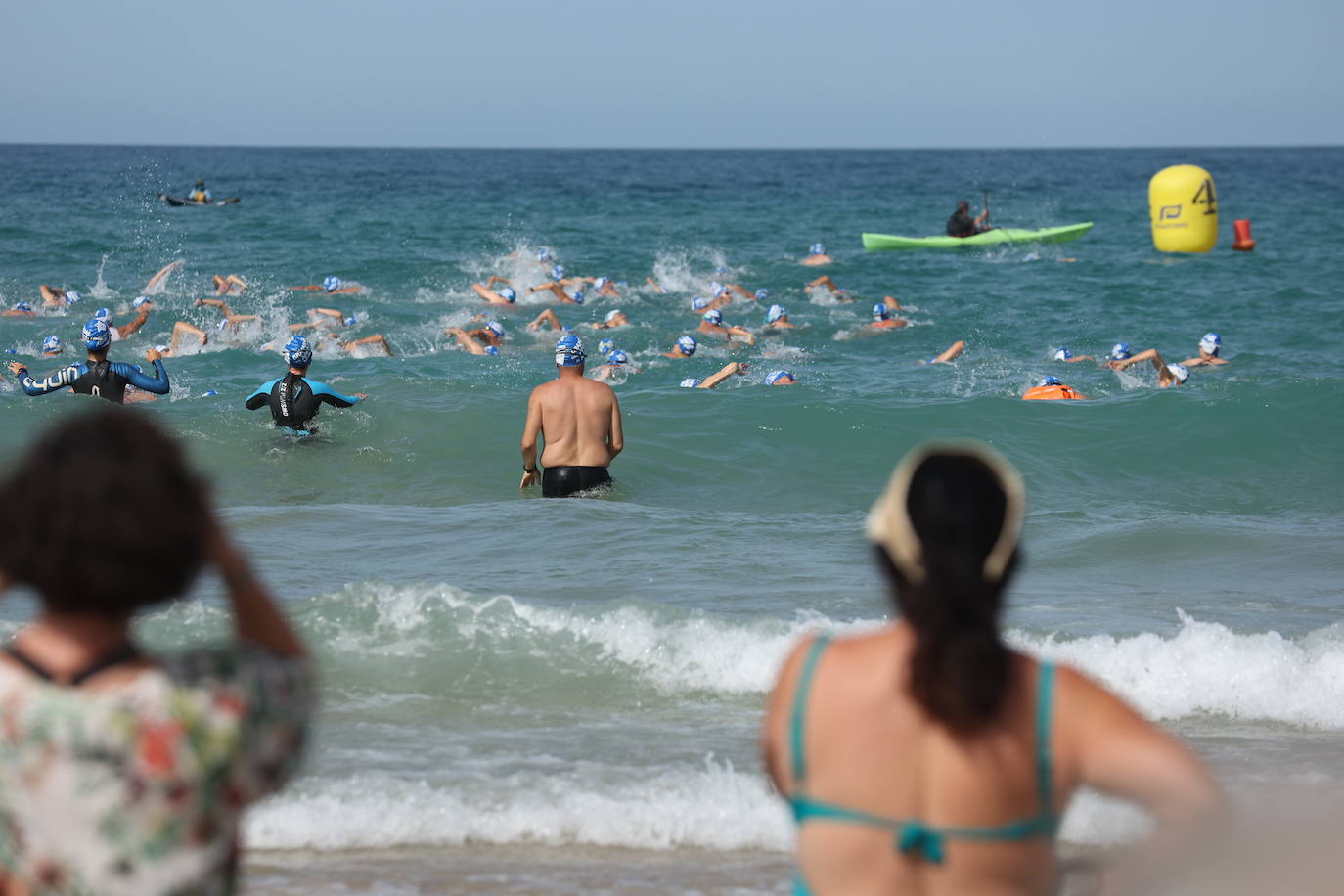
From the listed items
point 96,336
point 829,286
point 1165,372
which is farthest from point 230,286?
point 1165,372

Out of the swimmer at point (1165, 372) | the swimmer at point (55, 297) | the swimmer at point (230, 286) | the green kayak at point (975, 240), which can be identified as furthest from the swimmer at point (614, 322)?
the green kayak at point (975, 240)

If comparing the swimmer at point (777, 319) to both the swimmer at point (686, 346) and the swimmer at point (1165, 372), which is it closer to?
the swimmer at point (686, 346)

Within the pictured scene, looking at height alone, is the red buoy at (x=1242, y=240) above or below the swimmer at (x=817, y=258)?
above

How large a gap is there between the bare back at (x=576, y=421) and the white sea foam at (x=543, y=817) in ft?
14.2

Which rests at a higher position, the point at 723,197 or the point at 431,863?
the point at 723,197

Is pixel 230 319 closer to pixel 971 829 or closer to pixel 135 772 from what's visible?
pixel 135 772

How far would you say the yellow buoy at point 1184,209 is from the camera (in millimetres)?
24734

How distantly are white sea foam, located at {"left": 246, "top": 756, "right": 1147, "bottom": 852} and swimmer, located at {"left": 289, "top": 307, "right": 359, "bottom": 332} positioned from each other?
510 inches

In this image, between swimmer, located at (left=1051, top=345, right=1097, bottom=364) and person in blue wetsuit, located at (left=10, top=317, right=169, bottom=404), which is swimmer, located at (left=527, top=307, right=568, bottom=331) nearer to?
swimmer, located at (left=1051, top=345, right=1097, bottom=364)

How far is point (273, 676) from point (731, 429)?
10725mm

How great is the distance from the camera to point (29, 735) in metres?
1.72

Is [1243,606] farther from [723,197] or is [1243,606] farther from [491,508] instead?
[723,197]

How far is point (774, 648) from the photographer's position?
6062 mm

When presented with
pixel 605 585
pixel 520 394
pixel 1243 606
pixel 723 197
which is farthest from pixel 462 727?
pixel 723 197
